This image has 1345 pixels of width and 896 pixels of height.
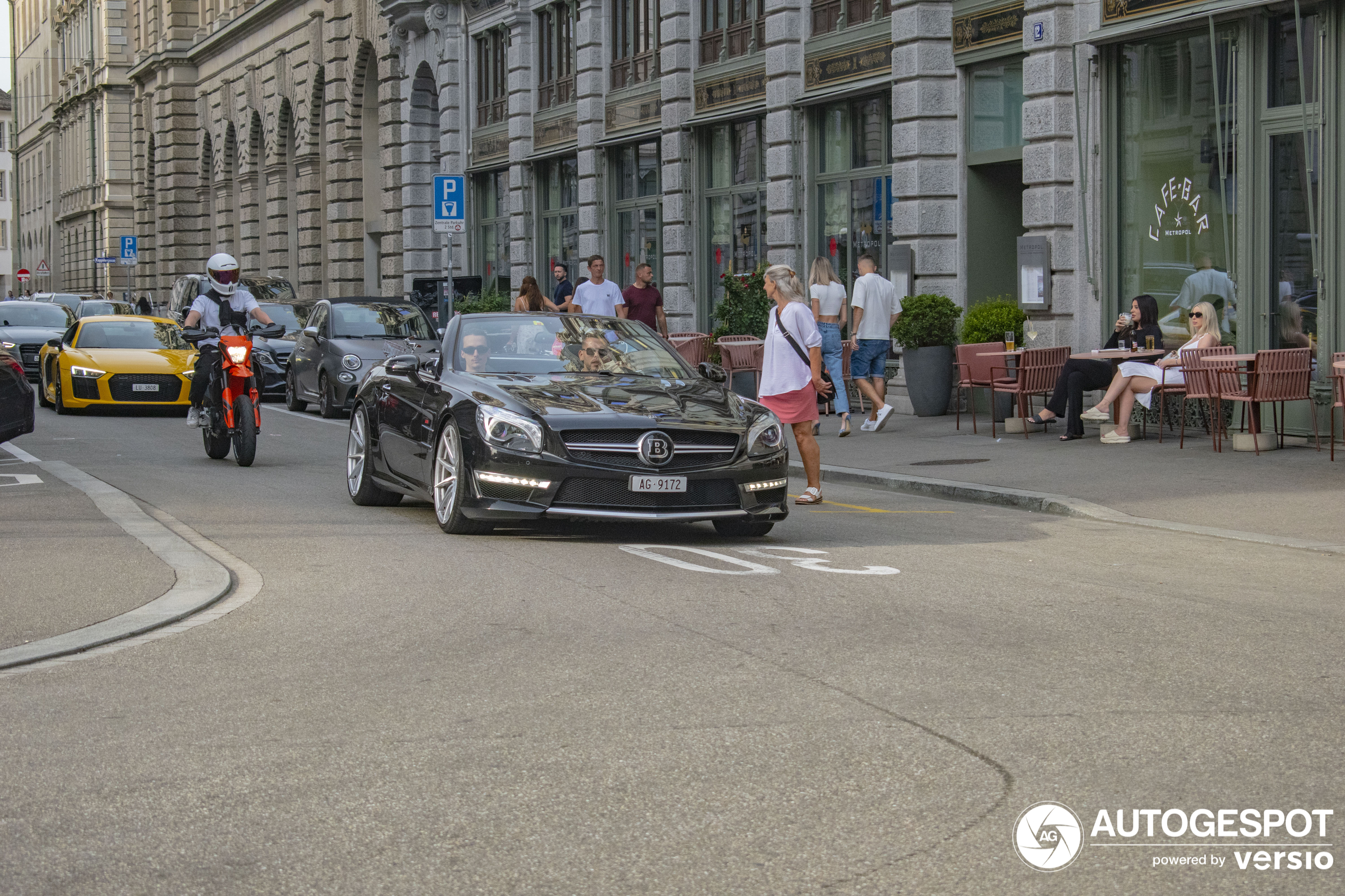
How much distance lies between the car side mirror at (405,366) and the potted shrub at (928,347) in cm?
957

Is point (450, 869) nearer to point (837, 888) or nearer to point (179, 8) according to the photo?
point (837, 888)

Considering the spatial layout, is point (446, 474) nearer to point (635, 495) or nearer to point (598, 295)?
point (635, 495)

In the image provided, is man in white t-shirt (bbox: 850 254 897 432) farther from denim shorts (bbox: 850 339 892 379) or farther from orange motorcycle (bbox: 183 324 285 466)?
orange motorcycle (bbox: 183 324 285 466)

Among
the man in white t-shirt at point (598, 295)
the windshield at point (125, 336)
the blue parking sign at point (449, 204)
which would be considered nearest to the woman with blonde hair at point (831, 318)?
the man in white t-shirt at point (598, 295)

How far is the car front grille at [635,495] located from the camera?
32.8 feet

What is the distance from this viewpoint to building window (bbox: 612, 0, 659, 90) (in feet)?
95.1

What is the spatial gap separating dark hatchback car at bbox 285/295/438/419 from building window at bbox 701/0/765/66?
6.17 meters

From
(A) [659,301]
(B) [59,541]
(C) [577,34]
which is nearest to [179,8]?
(C) [577,34]

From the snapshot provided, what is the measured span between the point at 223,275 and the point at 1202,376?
8.72m

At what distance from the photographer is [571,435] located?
32.9 feet

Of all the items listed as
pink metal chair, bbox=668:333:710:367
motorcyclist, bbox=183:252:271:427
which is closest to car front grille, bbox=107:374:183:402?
pink metal chair, bbox=668:333:710:367

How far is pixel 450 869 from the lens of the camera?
426 centimetres

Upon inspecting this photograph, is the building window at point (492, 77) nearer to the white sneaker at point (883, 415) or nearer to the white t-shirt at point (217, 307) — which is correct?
the white sneaker at point (883, 415)

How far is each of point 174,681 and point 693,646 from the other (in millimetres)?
1947
